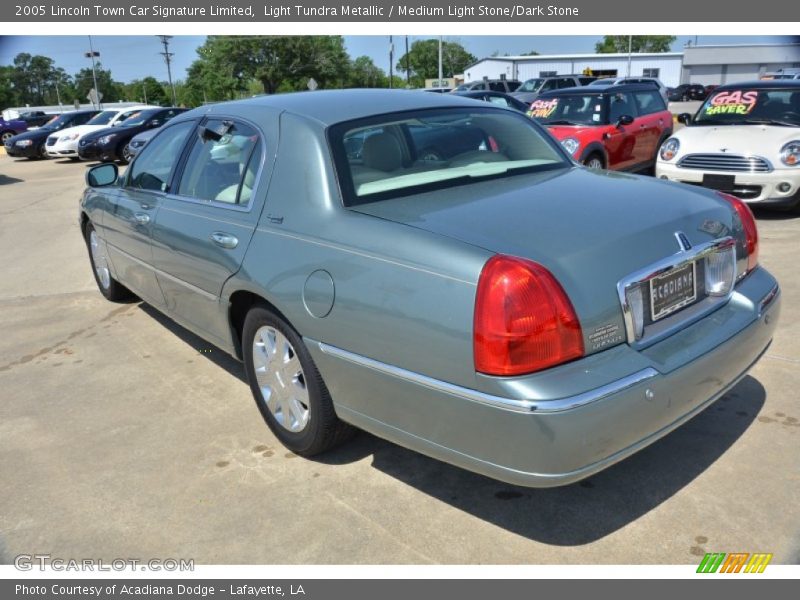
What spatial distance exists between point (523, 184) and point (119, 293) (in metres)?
4.15

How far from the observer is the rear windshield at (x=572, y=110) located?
995 cm

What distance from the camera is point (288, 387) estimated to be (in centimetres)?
326

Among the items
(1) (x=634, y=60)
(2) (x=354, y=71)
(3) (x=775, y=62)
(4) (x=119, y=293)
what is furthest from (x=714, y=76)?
(4) (x=119, y=293)

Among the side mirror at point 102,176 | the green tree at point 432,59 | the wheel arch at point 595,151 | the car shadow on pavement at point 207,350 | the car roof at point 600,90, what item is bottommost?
the car shadow on pavement at point 207,350

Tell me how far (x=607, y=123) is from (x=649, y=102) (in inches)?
70.4

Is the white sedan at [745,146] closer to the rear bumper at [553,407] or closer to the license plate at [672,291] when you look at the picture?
the rear bumper at [553,407]

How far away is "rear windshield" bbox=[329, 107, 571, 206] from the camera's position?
3.11 metres

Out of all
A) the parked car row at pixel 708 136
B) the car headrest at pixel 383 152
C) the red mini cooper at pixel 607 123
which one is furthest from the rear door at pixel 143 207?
the red mini cooper at pixel 607 123

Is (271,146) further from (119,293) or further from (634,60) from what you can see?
(634,60)

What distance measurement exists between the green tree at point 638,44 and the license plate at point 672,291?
119791 mm

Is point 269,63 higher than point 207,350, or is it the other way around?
point 269,63

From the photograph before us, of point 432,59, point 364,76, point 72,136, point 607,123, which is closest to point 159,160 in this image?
point 607,123

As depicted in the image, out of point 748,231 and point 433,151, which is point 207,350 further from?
point 748,231

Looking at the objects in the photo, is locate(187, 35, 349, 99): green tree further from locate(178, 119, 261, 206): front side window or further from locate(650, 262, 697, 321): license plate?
locate(650, 262, 697, 321): license plate
